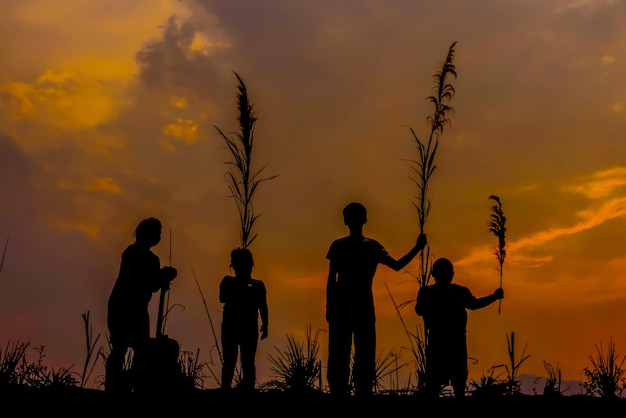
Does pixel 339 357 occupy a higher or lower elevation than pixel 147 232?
lower

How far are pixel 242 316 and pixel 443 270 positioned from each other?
1983mm

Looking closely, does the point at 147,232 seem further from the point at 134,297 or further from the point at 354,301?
the point at 354,301

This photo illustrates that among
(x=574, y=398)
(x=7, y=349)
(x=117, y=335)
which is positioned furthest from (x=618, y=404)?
(x=7, y=349)

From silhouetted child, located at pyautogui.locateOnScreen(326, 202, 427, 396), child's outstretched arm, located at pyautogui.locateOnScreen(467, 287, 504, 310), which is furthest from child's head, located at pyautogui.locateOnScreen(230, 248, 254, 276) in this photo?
child's outstretched arm, located at pyautogui.locateOnScreen(467, 287, 504, 310)

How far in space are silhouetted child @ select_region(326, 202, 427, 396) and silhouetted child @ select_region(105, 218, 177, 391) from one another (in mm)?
1425

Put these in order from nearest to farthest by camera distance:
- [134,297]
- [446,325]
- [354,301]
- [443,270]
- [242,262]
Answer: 1. [134,297]
2. [354,301]
3. [446,325]
4. [443,270]
5. [242,262]

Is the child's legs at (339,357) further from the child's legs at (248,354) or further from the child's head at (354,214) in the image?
the child's legs at (248,354)

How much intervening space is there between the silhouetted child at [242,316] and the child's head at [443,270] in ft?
5.55

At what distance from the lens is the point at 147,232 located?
704cm

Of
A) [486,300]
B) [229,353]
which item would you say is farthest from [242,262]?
[486,300]

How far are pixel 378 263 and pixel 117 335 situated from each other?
7.60 ft

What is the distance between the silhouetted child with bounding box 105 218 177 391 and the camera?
6930 mm

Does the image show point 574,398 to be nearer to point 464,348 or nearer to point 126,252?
point 464,348

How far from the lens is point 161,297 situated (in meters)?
7.20
